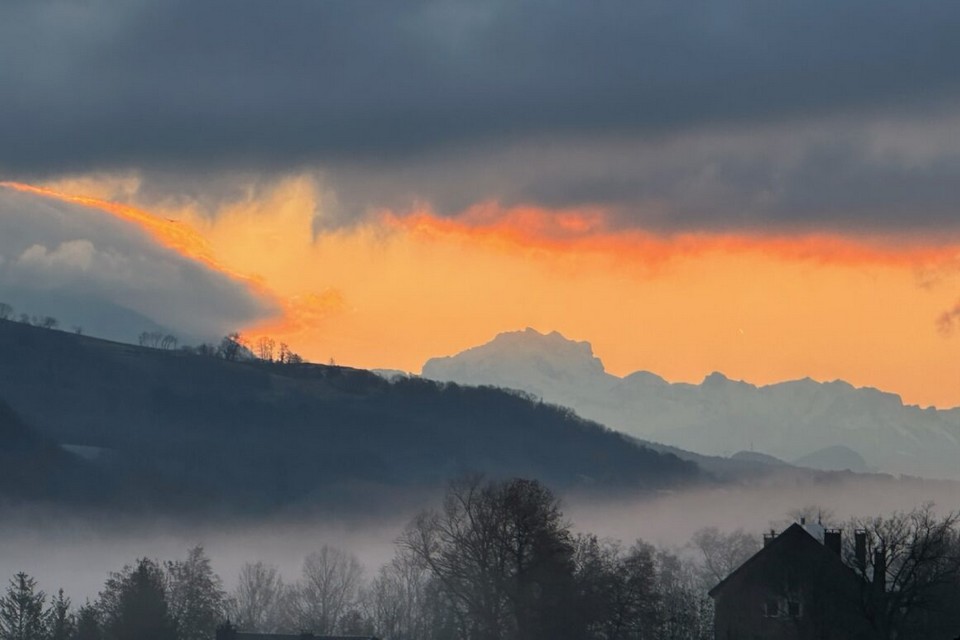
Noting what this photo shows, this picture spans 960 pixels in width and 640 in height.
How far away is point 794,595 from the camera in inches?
5704

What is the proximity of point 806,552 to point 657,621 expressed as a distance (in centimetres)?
1217

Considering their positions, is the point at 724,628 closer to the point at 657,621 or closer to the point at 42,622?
the point at 657,621

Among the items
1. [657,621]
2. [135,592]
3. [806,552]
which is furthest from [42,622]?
[806,552]

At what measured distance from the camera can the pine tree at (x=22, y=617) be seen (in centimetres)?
16388

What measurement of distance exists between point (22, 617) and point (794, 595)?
208 ft

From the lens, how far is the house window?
14600 cm

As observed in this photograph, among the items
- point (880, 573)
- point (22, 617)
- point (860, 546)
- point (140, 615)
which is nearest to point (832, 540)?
point (860, 546)

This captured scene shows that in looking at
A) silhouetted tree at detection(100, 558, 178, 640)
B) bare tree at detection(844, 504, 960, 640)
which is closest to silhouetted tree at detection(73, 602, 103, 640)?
silhouetted tree at detection(100, 558, 178, 640)

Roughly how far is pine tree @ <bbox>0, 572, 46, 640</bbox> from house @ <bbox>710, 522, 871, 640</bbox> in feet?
171

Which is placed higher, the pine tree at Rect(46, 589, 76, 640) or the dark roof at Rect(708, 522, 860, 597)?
the dark roof at Rect(708, 522, 860, 597)

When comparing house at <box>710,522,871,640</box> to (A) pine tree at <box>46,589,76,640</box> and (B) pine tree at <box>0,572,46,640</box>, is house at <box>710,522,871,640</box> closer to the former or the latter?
(A) pine tree at <box>46,589,76,640</box>

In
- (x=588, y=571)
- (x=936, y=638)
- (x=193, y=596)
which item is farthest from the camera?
(x=193, y=596)

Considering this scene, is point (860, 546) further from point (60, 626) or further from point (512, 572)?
point (60, 626)

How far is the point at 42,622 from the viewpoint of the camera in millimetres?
167375
